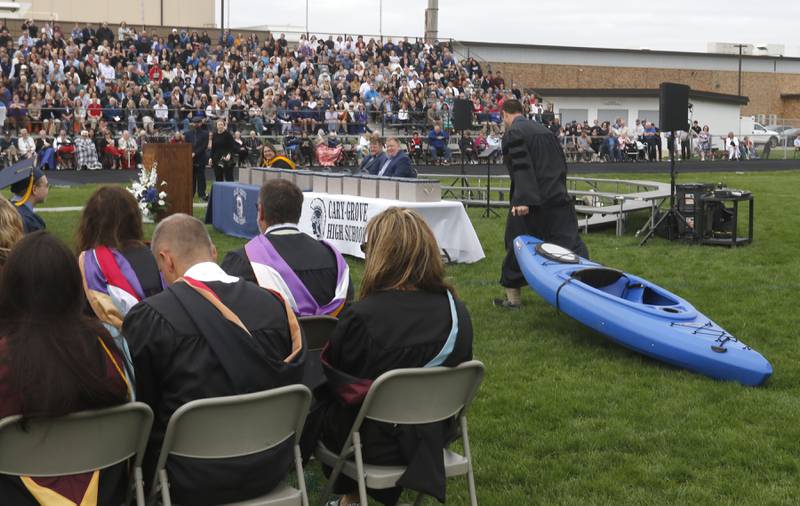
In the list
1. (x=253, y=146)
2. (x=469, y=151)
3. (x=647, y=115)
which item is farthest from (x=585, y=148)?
(x=253, y=146)

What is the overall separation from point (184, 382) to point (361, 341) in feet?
2.66

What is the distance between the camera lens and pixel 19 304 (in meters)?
3.14

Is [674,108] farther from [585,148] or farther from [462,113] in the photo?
[585,148]

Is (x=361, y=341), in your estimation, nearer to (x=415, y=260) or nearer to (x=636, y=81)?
(x=415, y=260)

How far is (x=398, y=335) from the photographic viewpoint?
165 inches

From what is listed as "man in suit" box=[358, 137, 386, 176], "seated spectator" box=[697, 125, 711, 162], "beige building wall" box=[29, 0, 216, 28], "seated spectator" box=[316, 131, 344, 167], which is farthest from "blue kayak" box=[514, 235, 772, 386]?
"beige building wall" box=[29, 0, 216, 28]

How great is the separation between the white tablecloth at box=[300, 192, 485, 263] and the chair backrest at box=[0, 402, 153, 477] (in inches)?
343

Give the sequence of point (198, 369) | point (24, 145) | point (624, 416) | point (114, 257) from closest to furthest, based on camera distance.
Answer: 1. point (198, 369)
2. point (114, 257)
3. point (624, 416)
4. point (24, 145)

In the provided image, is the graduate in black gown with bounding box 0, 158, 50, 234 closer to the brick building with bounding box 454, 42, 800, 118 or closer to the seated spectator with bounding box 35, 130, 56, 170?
the seated spectator with bounding box 35, 130, 56, 170

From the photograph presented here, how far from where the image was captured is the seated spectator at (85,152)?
2722 centimetres

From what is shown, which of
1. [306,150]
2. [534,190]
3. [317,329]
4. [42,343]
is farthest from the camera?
[306,150]

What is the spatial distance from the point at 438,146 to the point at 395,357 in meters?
30.2

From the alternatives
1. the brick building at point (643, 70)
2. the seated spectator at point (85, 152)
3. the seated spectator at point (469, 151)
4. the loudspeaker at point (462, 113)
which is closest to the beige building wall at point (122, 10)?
the brick building at point (643, 70)

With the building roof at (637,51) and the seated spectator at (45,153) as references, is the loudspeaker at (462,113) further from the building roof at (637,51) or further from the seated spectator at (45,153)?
the building roof at (637,51)
